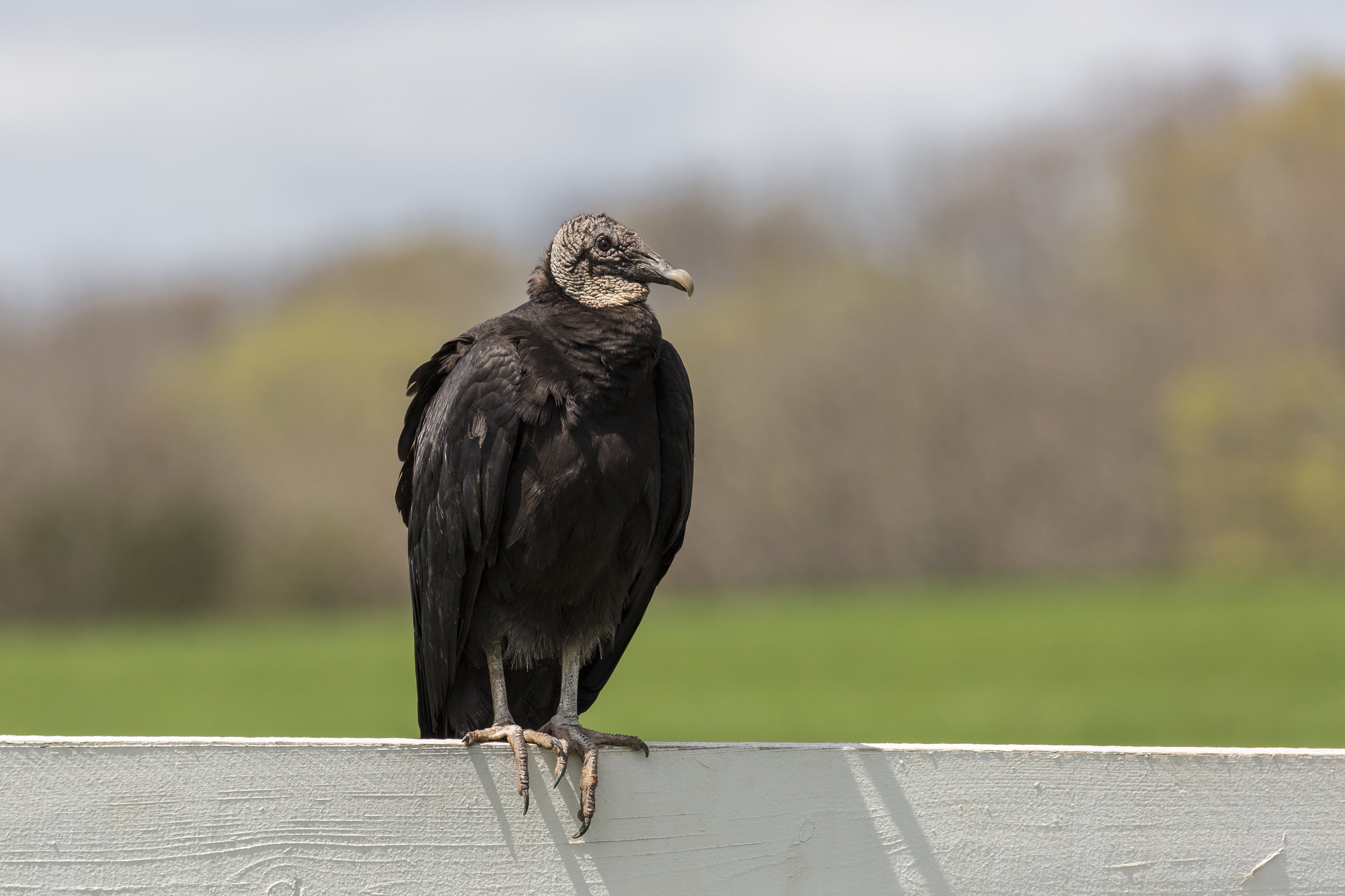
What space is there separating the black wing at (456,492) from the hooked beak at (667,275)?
1.22 ft

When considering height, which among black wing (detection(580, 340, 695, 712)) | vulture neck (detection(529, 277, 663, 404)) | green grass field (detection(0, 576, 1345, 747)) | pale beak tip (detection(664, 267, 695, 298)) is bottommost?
green grass field (detection(0, 576, 1345, 747))

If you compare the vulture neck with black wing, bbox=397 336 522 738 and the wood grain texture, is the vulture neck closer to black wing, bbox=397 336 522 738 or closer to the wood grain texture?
black wing, bbox=397 336 522 738

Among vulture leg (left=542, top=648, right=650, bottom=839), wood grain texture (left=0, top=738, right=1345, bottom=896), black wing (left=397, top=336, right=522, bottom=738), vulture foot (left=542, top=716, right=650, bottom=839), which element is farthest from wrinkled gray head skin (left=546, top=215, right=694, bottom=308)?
wood grain texture (left=0, top=738, right=1345, bottom=896)

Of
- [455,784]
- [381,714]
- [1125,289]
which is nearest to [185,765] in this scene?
[455,784]

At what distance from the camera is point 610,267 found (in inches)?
119

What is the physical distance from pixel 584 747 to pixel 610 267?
1.14 m

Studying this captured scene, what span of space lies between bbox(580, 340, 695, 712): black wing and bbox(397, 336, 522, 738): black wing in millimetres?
334

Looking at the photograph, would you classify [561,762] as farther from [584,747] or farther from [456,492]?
[456,492]

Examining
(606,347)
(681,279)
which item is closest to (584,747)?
(606,347)

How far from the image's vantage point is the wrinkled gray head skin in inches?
118

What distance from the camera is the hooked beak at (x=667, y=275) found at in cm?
296

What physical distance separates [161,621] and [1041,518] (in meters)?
17.4

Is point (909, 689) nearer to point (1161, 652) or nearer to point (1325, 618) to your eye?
point (1161, 652)

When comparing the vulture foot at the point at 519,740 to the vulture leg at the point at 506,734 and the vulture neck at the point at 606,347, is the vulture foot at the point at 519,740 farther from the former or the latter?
the vulture neck at the point at 606,347
